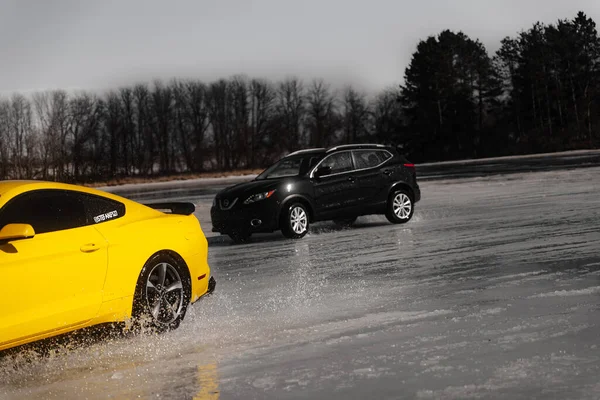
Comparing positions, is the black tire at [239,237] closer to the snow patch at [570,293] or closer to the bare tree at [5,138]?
the snow patch at [570,293]

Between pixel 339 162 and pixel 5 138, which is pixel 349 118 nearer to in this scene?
pixel 5 138

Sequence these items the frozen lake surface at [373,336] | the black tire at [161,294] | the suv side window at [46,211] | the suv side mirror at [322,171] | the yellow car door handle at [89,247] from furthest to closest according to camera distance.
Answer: the suv side mirror at [322,171] < the black tire at [161,294] < the yellow car door handle at [89,247] < the suv side window at [46,211] < the frozen lake surface at [373,336]

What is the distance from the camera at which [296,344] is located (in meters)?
6.61

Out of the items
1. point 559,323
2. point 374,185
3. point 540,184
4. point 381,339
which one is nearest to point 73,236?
point 381,339

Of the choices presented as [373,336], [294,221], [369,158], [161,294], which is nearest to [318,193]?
[294,221]

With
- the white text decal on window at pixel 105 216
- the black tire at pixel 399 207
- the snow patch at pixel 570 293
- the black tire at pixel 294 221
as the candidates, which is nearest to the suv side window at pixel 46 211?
the white text decal on window at pixel 105 216

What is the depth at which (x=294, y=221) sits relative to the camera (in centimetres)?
1591

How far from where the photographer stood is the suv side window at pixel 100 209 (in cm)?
673

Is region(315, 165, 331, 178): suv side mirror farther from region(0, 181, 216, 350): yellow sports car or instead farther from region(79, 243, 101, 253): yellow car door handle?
region(79, 243, 101, 253): yellow car door handle

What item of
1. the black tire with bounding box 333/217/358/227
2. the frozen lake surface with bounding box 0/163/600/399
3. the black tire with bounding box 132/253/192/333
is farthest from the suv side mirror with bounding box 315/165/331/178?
the black tire with bounding box 132/253/192/333

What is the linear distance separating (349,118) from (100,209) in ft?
426

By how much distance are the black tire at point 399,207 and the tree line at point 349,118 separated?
73249 millimetres

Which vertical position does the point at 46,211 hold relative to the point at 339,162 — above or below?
below

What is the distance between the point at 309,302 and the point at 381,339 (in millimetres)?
2010
